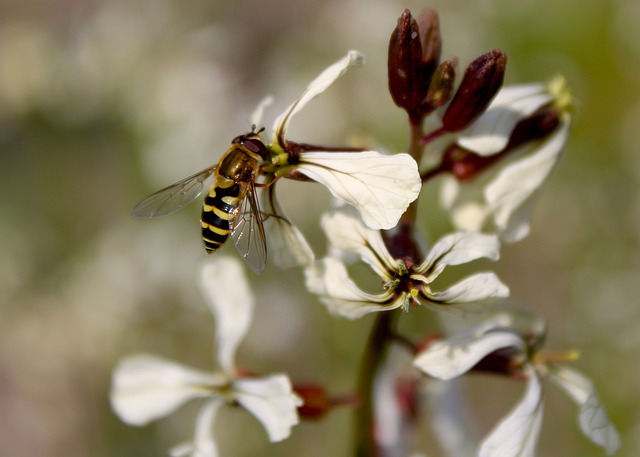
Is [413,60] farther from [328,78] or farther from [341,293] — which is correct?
[341,293]

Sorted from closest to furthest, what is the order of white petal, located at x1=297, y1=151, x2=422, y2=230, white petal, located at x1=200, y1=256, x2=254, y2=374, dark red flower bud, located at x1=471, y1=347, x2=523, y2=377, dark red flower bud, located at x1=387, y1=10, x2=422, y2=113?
white petal, located at x1=297, y1=151, x2=422, y2=230 < dark red flower bud, located at x1=387, y1=10, x2=422, y2=113 < dark red flower bud, located at x1=471, y1=347, x2=523, y2=377 < white petal, located at x1=200, y1=256, x2=254, y2=374

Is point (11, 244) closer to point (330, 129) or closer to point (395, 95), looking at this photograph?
point (330, 129)

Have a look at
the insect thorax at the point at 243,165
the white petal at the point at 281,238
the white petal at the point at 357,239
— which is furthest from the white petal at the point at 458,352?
the insect thorax at the point at 243,165

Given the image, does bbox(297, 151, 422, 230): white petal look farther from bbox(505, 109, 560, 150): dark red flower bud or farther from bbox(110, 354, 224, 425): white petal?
bbox(110, 354, 224, 425): white petal

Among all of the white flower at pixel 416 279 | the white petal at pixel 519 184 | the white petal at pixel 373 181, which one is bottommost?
the white flower at pixel 416 279

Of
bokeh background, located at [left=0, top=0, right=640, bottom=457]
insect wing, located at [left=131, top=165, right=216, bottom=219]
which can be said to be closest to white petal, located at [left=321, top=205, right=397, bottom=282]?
insect wing, located at [left=131, top=165, right=216, bottom=219]

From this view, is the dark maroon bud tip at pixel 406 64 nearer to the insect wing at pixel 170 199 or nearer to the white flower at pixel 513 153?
the white flower at pixel 513 153
